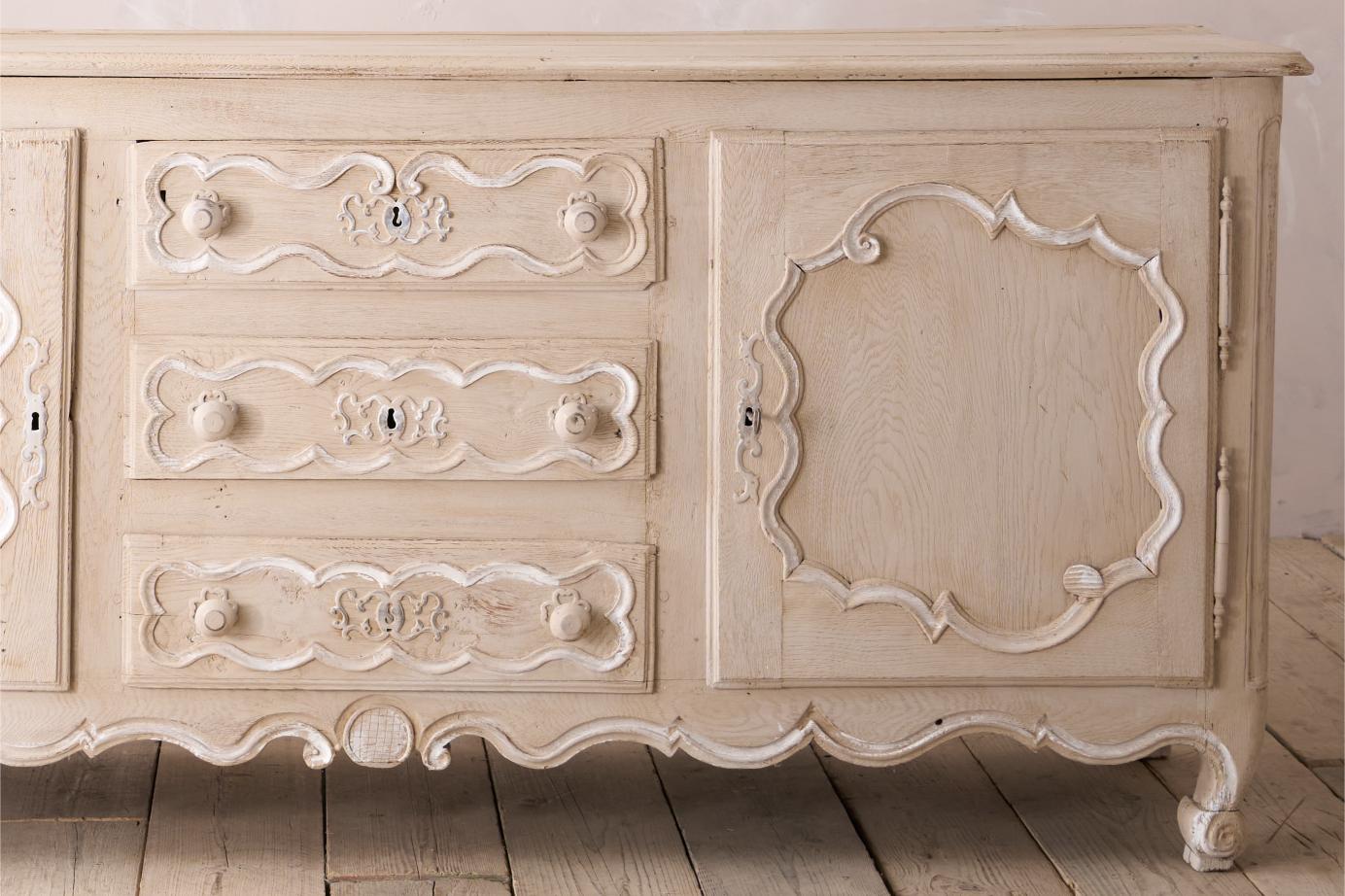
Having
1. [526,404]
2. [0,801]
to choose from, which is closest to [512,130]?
[526,404]

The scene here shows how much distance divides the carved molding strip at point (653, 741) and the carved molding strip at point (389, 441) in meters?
0.25

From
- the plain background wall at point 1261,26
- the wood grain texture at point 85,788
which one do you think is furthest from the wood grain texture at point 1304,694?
the wood grain texture at point 85,788

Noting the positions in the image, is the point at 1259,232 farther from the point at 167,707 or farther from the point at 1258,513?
the point at 167,707

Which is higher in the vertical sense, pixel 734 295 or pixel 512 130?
pixel 512 130

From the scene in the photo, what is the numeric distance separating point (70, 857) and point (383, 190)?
78 centimetres

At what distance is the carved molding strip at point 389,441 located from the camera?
1.32 m

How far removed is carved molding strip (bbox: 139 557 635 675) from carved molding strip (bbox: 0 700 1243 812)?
Answer: 2.3 inches

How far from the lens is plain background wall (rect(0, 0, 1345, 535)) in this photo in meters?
2.23

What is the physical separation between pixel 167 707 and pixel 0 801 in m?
0.37

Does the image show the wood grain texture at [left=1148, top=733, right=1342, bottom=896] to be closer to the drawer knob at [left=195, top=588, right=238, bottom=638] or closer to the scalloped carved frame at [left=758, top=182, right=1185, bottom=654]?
the scalloped carved frame at [left=758, top=182, right=1185, bottom=654]

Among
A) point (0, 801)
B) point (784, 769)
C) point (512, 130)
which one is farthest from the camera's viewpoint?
point (784, 769)

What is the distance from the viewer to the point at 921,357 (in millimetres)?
1335

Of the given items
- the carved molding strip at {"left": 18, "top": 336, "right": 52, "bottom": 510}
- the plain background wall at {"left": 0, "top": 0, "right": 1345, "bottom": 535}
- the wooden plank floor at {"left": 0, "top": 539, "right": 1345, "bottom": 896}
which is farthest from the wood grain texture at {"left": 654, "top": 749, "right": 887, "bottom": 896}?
the plain background wall at {"left": 0, "top": 0, "right": 1345, "bottom": 535}

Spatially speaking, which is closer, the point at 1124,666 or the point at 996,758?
the point at 1124,666
